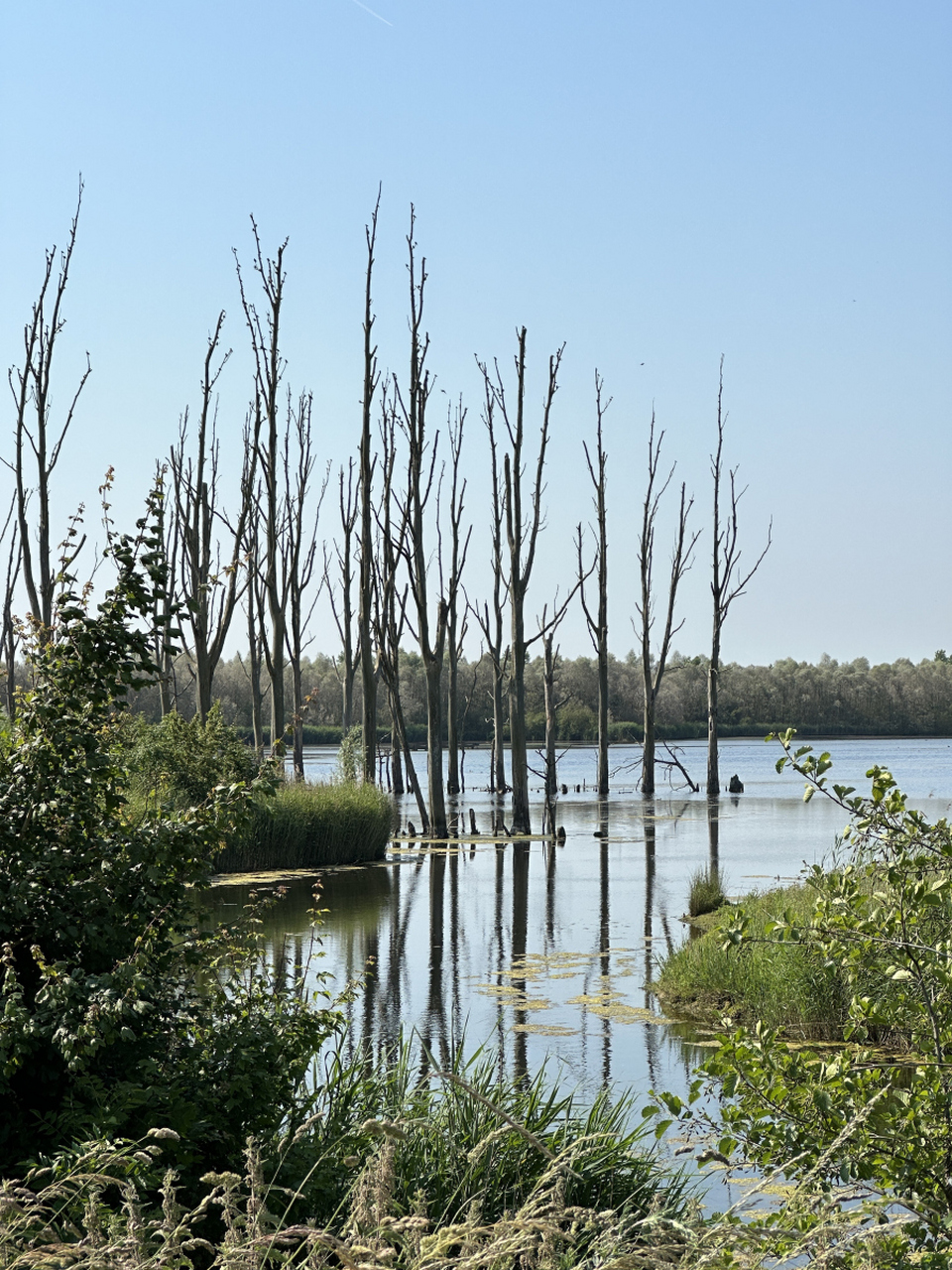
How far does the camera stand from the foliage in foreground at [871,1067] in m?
3.36

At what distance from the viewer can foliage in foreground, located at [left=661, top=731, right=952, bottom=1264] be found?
11.0 feet

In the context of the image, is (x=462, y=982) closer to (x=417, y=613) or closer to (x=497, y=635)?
(x=417, y=613)

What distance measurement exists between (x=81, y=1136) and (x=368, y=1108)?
61.7 inches

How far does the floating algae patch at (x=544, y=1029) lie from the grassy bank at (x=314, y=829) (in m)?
8.31

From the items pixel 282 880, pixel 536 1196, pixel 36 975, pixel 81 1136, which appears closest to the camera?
pixel 536 1196

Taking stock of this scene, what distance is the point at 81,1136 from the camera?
11.5 feet

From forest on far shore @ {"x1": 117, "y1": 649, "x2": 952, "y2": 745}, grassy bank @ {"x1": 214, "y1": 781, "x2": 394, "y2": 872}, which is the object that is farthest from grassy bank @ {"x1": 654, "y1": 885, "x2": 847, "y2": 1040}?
forest on far shore @ {"x1": 117, "y1": 649, "x2": 952, "y2": 745}

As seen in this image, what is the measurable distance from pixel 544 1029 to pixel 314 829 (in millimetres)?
10287

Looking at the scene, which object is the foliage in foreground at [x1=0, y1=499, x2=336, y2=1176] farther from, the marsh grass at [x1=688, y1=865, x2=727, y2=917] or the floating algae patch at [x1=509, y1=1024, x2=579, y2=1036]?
the marsh grass at [x1=688, y1=865, x2=727, y2=917]

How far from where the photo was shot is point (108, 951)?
4062 millimetres

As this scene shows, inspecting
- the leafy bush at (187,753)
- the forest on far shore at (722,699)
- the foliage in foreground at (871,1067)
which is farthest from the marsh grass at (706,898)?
the forest on far shore at (722,699)

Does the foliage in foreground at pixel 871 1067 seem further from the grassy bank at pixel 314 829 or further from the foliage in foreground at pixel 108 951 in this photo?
the grassy bank at pixel 314 829

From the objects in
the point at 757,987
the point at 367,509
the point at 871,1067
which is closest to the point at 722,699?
the point at 367,509

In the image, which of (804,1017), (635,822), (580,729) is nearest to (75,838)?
(804,1017)
